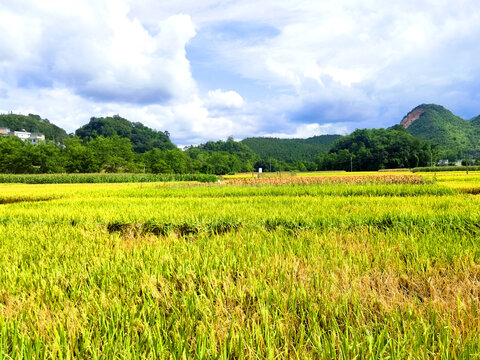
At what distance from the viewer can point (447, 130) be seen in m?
116

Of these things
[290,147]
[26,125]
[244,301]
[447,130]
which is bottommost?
[244,301]

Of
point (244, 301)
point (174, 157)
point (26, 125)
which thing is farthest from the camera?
point (26, 125)

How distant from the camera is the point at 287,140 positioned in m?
167

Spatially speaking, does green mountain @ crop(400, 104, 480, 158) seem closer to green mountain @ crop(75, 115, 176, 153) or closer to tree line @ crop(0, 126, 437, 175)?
tree line @ crop(0, 126, 437, 175)

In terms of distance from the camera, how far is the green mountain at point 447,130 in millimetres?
101738

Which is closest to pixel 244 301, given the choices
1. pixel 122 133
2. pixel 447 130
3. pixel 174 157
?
pixel 174 157

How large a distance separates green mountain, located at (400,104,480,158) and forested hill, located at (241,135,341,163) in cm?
4261

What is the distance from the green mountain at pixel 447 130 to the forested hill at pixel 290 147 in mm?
42610

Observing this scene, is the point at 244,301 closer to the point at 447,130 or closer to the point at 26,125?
the point at 447,130

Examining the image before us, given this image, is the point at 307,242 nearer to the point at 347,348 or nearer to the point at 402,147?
the point at 347,348

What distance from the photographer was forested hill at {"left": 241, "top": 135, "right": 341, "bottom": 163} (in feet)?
469

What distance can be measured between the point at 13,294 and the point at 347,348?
8.80ft

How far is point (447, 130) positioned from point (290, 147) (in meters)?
72.0

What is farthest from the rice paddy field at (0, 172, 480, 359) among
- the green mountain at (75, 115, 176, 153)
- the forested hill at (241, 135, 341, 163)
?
the forested hill at (241, 135, 341, 163)
